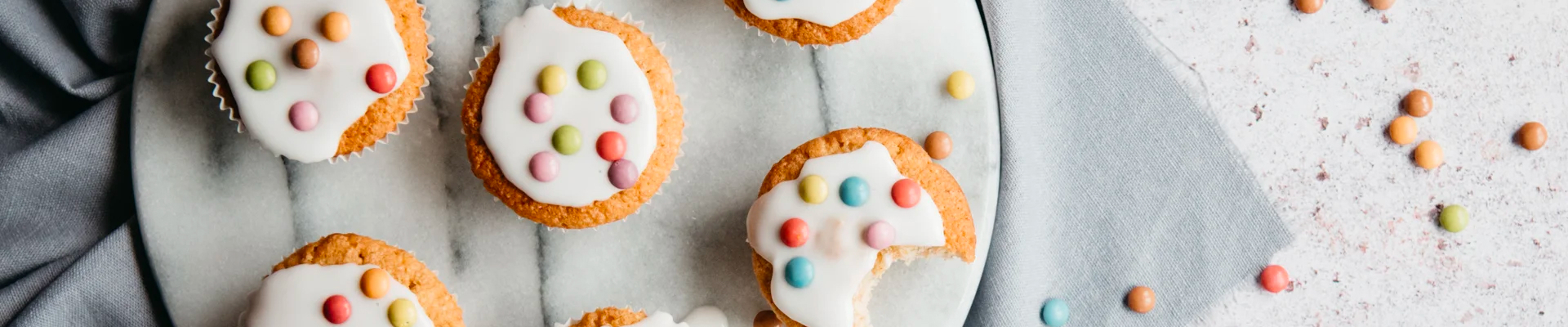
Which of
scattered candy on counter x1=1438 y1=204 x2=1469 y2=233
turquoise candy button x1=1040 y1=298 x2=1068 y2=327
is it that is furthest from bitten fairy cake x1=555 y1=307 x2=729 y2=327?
scattered candy on counter x1=1438 y1=204 x2=1469 y2=233

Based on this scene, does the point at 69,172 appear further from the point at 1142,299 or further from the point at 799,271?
the point at 1142,299

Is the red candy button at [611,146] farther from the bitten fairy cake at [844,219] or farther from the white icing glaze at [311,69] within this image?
the white icing glaze at [311,69]

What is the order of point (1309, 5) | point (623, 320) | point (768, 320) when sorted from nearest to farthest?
point (623, 320) < point (768, 320) < point (1309, 5)

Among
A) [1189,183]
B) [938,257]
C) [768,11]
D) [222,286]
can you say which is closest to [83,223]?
[222,286]

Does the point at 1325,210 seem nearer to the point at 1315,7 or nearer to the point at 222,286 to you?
Answer: the point at 1315,7

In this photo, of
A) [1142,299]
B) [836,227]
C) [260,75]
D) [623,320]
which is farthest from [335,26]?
[1142,299]

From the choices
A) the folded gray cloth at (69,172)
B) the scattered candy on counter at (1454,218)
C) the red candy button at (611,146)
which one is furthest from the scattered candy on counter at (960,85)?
the folded gray cloth at (69,172)

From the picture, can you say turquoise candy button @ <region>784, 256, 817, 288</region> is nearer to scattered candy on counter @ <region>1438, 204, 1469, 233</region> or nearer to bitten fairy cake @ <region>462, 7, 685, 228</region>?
bitten fairy cake @ <region>462, 7, 685, 228</region>
